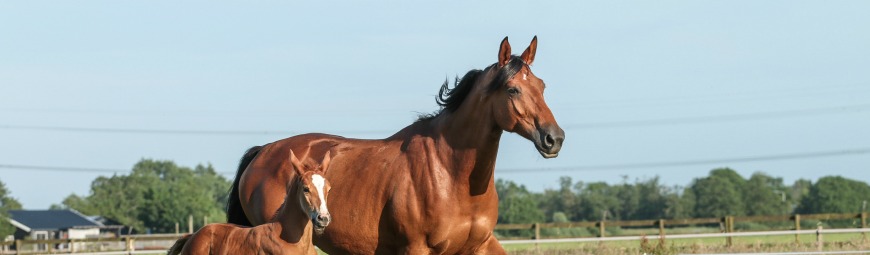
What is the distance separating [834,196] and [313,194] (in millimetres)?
74483

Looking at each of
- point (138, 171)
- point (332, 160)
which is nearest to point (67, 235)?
point (138, 171)

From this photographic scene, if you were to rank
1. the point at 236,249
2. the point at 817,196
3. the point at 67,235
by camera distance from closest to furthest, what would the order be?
the point at 236,249
the point at 817,196
the point at 67,235

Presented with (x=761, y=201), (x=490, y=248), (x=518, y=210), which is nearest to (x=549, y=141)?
(x=490, y=248)

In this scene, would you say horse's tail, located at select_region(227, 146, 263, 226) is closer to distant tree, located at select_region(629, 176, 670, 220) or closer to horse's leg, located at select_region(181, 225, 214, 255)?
horse's leg, located at select_region(181, 225, 214, 255)

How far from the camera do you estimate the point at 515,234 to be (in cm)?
5556

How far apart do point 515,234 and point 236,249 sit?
48122 mm

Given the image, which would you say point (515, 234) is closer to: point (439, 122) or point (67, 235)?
point (67, 235)

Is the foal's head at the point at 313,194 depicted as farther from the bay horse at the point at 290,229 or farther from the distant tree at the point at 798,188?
the distant tree at the point at 798,188

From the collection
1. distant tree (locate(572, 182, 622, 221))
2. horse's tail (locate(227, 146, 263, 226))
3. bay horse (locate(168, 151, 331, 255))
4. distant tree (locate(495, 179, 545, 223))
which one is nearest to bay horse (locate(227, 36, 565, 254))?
Answer: bay horse (locate(168, 151, 331, 255))

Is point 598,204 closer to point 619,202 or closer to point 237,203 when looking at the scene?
point 619,202

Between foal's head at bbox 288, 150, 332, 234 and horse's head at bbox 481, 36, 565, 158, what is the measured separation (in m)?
1.29

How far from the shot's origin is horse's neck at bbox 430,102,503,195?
8156mm

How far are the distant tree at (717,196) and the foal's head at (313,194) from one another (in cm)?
7223

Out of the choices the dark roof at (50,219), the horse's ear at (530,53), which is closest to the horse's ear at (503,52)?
the horse's ear at (530,53)
